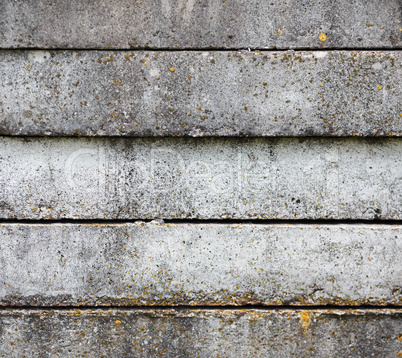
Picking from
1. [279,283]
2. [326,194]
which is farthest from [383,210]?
[279,283]

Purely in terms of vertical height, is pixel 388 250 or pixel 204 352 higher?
pixel 388 250

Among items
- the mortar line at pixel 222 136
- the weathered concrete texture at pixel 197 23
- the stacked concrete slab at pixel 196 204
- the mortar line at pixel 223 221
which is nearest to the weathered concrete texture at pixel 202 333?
the stacked concrete slab at pixel 196 204

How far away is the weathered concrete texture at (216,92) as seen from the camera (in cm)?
193

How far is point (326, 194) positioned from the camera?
Answer: 203cm

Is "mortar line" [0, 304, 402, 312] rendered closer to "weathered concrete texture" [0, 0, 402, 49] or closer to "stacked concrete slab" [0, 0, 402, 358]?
"stacked concrete slab" [0, 0, 402, 358]

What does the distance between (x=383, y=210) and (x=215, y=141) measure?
1345 mm

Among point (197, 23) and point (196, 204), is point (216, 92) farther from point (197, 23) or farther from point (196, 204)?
point (196, 204)

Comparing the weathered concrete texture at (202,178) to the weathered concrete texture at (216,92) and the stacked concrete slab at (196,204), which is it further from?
the weathered concrete texture at (216,92)

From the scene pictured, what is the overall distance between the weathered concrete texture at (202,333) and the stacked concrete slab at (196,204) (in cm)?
1

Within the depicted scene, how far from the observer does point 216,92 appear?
1.94 metres

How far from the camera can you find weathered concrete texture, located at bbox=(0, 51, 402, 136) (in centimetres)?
193

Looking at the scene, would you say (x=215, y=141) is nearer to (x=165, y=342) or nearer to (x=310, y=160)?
(x=310, y=160)

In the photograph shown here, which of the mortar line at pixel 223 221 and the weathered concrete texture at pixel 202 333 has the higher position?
the mortar line at pixel 223 221

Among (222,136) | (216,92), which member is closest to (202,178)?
(222,136)
